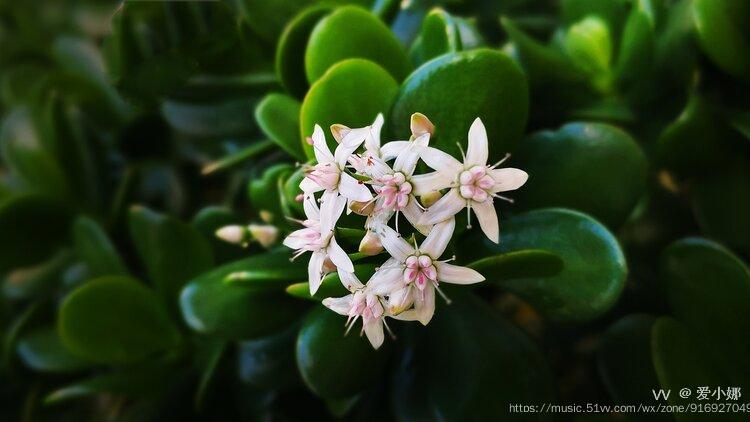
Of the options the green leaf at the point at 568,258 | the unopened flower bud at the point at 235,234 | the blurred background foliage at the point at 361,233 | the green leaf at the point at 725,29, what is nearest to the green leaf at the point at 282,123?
the blurred background foliage at the point at 361,233

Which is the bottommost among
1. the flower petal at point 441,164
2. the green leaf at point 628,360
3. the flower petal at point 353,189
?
the green leaf at point 628,360

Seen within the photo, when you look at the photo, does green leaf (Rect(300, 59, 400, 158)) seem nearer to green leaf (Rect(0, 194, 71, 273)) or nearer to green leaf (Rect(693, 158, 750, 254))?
green leaf (Rect(693, 158, 750, 254))

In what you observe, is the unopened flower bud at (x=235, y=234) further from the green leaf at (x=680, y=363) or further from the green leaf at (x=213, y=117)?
the green leaf at (x=680, y=363)

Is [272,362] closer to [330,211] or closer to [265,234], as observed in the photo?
[265,234]

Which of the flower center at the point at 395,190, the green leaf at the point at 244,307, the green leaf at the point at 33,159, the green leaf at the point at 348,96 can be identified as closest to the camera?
the flower center at the point at 395,190

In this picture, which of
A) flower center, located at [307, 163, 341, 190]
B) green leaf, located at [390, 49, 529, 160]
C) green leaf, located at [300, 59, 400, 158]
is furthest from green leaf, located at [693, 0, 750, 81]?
flower center, located at [307, 163, 341, 190]

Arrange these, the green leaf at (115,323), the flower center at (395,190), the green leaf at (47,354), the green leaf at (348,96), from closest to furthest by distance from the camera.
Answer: the flower center at (395,190), the green leaf at (348,96), the green leaf at (115,323), the green leaf at (47,354)

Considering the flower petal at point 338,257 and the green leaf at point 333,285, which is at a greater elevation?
the flower petal at point 338,257

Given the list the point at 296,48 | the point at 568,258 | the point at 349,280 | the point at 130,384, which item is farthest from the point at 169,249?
the point at 568,258
